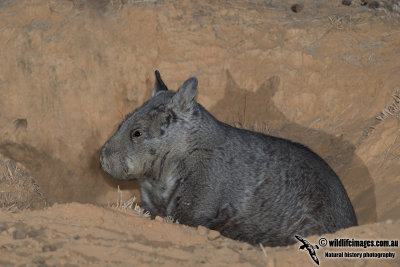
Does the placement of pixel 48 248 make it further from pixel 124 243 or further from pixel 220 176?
pixel 220 176

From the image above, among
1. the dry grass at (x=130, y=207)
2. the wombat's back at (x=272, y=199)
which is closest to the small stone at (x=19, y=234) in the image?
the dry grass at (x=130, y=207)

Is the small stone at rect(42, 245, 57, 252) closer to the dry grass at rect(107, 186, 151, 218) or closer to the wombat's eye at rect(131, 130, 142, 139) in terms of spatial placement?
the dry grass at rect(107, 186, 151, 218)

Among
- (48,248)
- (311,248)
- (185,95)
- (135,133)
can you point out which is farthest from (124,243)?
(185,95)

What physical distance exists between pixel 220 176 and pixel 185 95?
0.94 metres

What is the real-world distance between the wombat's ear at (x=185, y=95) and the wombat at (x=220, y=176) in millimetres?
11

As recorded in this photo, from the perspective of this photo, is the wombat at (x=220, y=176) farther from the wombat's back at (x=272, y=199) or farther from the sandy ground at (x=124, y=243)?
the sandy ground at (x=124, y=243)

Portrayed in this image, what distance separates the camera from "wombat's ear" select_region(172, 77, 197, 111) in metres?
5.91

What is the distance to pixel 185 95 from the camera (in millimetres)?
5996

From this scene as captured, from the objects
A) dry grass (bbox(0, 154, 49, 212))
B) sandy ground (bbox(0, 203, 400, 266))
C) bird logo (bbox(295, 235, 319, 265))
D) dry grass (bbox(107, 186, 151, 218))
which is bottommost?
dry grass (bbox(0, 154, 49, 212))

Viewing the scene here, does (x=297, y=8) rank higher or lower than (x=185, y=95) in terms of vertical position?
higher

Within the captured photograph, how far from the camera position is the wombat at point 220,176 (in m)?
5.86

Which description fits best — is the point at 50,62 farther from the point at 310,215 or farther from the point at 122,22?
the point at 310,215

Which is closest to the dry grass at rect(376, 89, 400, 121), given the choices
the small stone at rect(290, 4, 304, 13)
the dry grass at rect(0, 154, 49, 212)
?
the small stone at rect(290, 4, 304, 13)

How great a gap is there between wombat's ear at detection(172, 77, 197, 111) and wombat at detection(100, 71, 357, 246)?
0.04 feet
